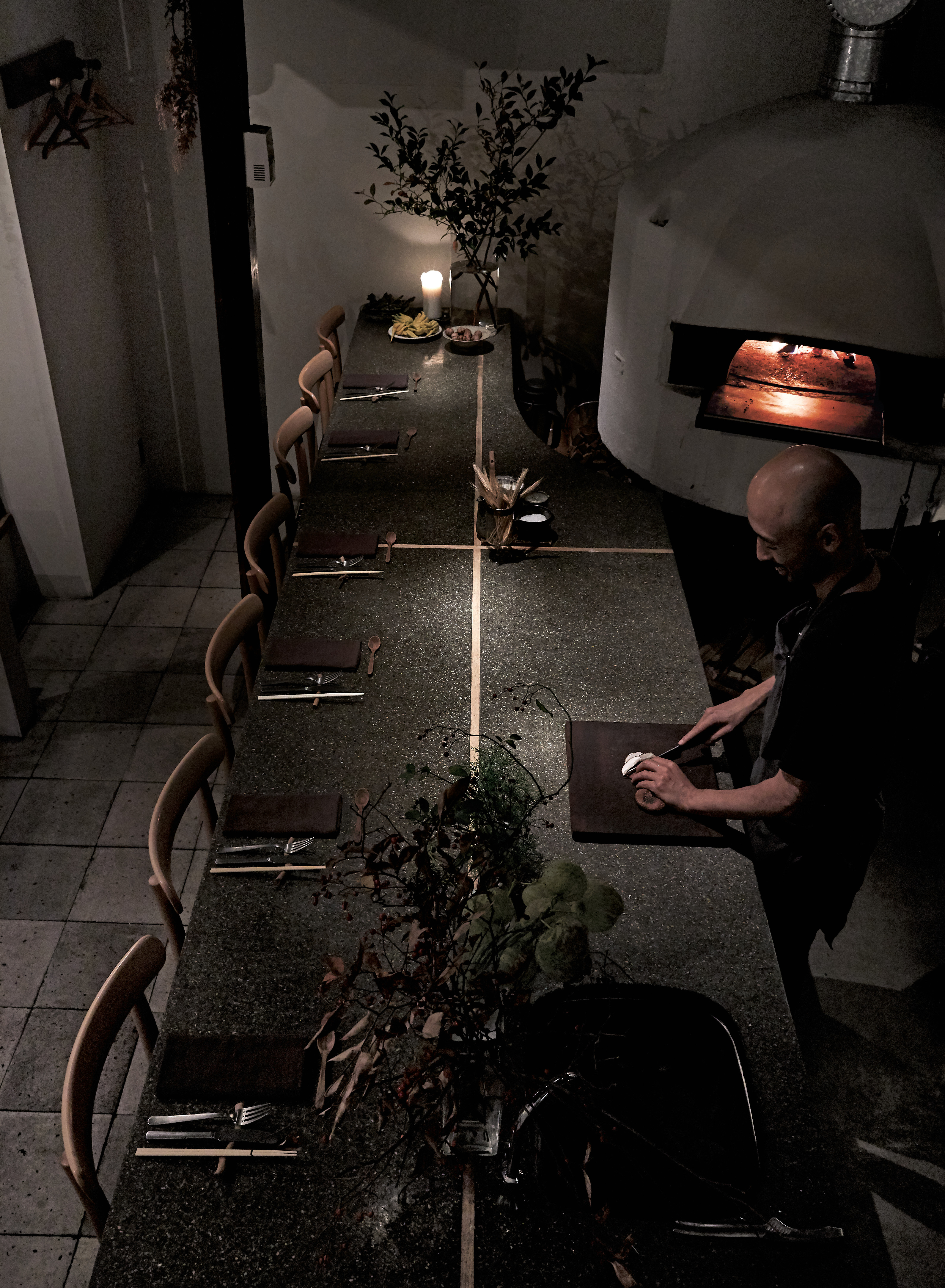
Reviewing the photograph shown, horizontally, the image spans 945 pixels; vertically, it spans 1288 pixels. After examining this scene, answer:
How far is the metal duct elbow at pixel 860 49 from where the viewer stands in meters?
3.89

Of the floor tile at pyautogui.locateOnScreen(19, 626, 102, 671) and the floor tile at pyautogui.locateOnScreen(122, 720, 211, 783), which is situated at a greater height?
the floor tile at pyautogui.locateOnScreen(19, 626, 102, 671)

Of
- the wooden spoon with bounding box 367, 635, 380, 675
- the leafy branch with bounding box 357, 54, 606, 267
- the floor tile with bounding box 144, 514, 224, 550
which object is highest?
the leafy branch with bounding box 357, 54, 606, 267

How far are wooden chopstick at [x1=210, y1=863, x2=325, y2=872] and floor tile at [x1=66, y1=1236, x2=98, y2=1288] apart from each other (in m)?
1.12

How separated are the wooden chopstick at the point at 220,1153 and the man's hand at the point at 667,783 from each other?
3.67 feet

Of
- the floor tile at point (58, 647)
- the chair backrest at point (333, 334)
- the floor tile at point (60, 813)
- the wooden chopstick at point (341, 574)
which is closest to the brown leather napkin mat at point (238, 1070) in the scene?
the wooden chopstick at point (341, 574)

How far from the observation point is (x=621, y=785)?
257cm

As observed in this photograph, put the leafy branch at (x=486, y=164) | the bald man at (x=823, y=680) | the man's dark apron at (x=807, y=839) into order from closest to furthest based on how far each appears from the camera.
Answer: the bald man at (x=823, y=680), the man's dark apron at (x=807, y=839), the leafy branch at (x=486, y=164)

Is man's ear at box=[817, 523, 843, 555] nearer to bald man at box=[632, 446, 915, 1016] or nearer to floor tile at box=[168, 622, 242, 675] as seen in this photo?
bald man at box=[632, 446, 915, 1016]

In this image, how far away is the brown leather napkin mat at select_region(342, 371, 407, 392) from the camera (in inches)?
187

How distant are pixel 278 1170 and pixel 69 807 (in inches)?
100

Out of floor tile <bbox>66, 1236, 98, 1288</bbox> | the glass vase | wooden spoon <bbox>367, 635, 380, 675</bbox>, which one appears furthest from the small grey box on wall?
floor tile <bbox>66, 1236, 98, 1288</bbox>

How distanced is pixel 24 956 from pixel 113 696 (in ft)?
4.73

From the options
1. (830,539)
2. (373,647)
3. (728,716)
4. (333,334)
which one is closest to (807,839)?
(728,716)

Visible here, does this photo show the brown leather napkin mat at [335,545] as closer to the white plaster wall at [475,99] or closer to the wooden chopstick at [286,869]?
the wooden chopstick at [286,869]
